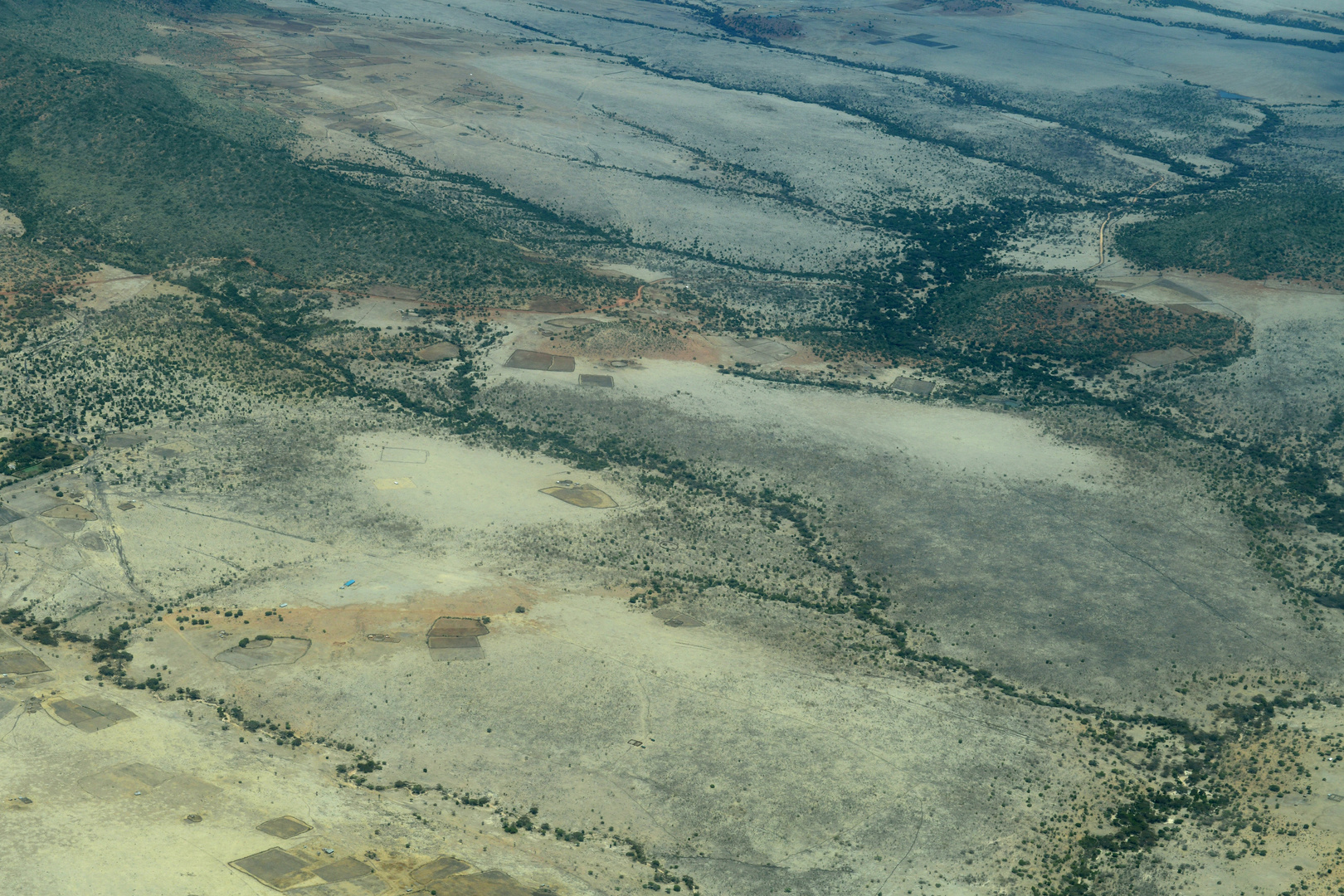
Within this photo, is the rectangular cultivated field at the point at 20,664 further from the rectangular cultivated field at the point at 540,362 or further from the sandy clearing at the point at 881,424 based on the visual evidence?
the sandy clearing at the point at 881,424

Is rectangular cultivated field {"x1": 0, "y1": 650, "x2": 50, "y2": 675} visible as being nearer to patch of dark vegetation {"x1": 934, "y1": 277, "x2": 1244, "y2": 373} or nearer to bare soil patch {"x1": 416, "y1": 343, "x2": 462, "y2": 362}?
bare soil patch {"x1": 416, "y1": 343, "x2": 462, "y2": 362}

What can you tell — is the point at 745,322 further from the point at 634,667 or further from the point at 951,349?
the point at 634,667

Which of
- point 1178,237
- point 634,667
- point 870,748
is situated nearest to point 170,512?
point 634,667

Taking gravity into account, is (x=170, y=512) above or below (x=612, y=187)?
below

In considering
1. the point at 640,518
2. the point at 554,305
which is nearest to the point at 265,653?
the point at 640,518

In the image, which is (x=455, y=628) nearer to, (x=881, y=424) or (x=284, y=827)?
(x=284, y=827)

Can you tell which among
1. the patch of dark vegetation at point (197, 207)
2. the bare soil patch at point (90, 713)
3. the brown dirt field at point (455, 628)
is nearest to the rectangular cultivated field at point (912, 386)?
the patch of dark vegetation at point (197, 207)
